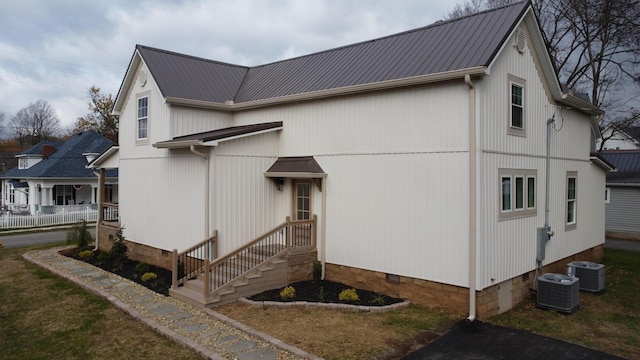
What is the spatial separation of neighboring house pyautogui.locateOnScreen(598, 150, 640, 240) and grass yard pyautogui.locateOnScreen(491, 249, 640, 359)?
1169 centimetres

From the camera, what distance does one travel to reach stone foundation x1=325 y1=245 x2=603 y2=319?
8891 mm

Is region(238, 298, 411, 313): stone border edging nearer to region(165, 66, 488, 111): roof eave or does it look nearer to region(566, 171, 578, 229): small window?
region(165, 66, 488, 111): roof eave

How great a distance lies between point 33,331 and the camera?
827 centimetres

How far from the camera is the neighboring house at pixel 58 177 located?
29.4 metres

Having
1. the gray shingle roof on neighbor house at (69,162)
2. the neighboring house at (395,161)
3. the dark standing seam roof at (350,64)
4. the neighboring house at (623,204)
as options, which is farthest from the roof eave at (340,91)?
the gray shingle roof on neighbor house at (69,162)

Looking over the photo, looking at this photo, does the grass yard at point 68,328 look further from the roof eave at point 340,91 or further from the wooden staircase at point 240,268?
the roof eave at point 340,91

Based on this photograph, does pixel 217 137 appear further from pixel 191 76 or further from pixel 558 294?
pixel 558 294

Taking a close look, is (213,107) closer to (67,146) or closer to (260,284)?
(260,284)

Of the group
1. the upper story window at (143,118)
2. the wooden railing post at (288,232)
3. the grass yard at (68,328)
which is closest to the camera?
the grass yard at (68,328)

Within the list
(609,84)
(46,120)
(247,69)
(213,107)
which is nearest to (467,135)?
(213,107)

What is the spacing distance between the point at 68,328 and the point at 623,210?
81.9ft

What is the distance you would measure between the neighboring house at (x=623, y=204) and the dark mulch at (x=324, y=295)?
60.5 feet

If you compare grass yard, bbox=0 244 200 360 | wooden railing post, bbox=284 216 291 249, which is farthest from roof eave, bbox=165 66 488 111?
grass yard, bbox=0 244 200 360

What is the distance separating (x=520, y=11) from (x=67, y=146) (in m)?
34.0
